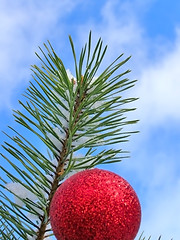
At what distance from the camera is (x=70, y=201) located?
0.68 metres

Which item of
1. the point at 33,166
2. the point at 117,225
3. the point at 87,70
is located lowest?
the point at 117,225

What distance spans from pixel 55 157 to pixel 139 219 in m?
0.23

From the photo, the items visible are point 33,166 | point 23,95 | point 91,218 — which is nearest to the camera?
point 91,218

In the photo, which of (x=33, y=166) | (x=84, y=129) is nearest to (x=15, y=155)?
(x=33, y=166)

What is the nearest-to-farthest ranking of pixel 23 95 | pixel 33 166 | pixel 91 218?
pixel 91 218
pixel 33 166
pixel 23 95

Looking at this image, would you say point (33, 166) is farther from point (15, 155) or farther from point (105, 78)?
point (105, 78)

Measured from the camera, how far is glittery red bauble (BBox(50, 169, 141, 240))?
671 mm

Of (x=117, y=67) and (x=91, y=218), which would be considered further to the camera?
(x=117, y=67)

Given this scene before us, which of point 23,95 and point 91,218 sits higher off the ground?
point 23,95

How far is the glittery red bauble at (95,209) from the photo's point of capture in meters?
0.67

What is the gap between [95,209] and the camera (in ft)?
2.20

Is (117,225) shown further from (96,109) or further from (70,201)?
(96,109)

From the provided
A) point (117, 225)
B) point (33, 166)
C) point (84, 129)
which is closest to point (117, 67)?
point (84, 129)

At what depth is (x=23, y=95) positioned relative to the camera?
0.96 metres
